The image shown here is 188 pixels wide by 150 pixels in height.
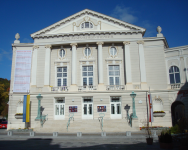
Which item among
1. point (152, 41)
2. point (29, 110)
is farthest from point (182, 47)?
point (29, 110)

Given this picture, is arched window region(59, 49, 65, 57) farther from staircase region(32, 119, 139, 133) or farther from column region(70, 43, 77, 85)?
staircase region(32, 119, 139, 133)

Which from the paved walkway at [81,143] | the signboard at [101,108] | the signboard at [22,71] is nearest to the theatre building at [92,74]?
the signboard at [22,71]

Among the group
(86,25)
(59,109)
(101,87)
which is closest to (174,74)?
(101,87)

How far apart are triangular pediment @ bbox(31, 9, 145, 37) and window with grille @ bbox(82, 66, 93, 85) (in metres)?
5.63

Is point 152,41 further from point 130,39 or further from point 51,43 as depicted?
point 51,43

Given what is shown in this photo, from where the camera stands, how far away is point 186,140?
11.6 m

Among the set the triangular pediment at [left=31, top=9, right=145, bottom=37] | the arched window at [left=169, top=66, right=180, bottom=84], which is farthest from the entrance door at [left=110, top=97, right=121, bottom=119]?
the triangular pediment at [left=31, top=9, right=145, bottom=37]

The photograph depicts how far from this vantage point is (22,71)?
95.8 feet

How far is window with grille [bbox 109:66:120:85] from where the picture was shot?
94.3 feet

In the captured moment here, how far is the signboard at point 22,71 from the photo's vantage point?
28.7 m

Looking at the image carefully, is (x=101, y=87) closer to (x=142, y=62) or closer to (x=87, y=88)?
(x=87, y=88)

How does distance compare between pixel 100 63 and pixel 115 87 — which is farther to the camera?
pixel 100 63

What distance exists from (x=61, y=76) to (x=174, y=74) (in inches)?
650

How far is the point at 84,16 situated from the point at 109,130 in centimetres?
1744
